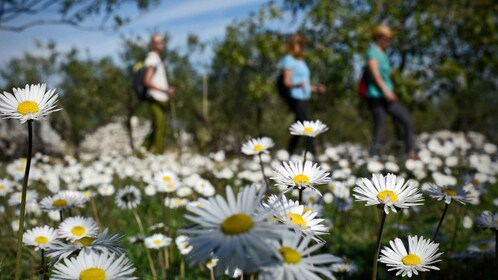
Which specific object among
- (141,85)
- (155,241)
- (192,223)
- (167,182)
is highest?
(141,85)

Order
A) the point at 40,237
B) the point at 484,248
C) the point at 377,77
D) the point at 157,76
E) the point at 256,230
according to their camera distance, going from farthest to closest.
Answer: the point at 157,76 → the point at 377,77 → the point at 484,248 → the point at 40,237 → the point at 256,230

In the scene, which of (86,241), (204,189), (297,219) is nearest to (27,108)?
(86,241)

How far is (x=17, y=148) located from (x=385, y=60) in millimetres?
6618

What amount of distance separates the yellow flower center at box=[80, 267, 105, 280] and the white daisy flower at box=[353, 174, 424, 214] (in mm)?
654

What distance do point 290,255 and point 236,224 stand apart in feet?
0.39

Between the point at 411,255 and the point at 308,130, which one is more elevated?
the point at 308,130

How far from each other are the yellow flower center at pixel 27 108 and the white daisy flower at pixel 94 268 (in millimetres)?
407

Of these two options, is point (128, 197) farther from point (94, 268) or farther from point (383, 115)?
point (383, 115)

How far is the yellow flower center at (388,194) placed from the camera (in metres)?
1.12

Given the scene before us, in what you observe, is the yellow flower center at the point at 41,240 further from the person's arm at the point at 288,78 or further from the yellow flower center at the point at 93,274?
the person's arm at the point at 288,78

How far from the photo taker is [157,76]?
6.48 metres

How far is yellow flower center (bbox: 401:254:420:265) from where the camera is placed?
3.70 feet

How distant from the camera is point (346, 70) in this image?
7801mm

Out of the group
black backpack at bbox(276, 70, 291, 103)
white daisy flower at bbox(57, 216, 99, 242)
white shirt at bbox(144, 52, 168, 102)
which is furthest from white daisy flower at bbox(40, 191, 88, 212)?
white shirt at bbox(144, 52, 168, 102)
